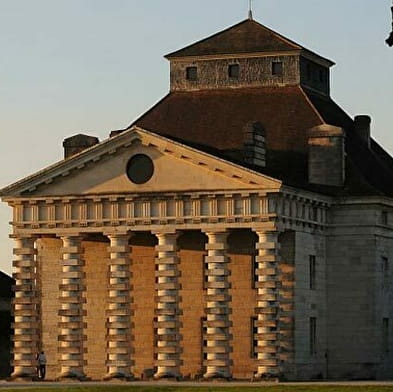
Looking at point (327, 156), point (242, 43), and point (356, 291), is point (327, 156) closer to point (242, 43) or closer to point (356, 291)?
point (356, 291)

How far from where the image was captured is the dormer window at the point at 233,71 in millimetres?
115438

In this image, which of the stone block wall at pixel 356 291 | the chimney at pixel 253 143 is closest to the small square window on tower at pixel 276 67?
the chimney at pixel 253 143

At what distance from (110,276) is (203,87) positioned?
16.2 meters

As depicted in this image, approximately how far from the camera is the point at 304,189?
103500 mm

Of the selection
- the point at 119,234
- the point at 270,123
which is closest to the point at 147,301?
the point at 119,234

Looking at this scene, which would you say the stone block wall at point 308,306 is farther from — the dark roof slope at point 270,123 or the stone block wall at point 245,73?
the stone block wall at point 245,73

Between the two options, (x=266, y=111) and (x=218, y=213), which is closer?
(x=218, y=213)

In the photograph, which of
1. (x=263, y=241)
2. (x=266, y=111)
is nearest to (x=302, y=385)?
(x=263, y=241)

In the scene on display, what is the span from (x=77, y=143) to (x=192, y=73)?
8204mm

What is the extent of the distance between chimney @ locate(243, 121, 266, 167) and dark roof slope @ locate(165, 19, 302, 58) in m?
8.60

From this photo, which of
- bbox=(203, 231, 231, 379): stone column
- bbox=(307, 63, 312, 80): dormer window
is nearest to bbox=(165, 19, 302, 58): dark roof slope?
bbox=(307, 63, 312, 80): dormer window

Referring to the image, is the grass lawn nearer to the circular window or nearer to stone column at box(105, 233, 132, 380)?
stone column at box(105, 233, 132, 380)

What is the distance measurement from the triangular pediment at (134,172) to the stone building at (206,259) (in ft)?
0.22

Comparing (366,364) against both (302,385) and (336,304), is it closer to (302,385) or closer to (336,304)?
(336,304)
